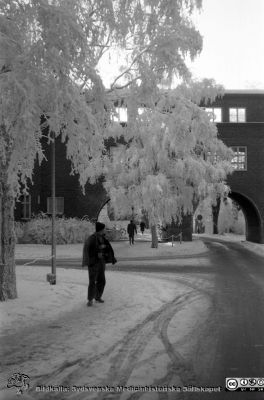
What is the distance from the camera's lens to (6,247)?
10305mm

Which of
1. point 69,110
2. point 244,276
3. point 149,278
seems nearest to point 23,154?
point 69,110

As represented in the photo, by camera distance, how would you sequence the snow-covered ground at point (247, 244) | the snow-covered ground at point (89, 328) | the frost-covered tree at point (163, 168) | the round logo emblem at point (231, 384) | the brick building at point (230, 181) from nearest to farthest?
1. the round logo emblem at point (231, 384)
2. the snow-covered ground at point (89, 328)
3. the frost-covered tree at point (163, 168)
4. the snow-covered ground at point (247, 244)
5. the brick building at point (230, 181)

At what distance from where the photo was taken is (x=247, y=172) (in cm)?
3506

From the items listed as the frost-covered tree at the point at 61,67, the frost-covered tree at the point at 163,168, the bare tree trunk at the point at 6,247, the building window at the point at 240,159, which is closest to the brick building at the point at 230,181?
A: the building window at the point at 240,159

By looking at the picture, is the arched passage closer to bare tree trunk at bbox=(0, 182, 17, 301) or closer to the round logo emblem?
bare tree trunk at bbox=(0, 182, 17, 301)

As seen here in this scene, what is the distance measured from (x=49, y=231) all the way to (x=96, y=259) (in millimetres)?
22873

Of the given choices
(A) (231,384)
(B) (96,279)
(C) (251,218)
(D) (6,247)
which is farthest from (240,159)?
(A) (231,384)

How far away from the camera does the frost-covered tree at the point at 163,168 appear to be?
24750mm

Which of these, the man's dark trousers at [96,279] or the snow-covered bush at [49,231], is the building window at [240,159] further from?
the man's dark trousers at [96,279]

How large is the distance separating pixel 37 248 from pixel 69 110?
21502 millimetres

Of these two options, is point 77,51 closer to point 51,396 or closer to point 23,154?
point 23,154

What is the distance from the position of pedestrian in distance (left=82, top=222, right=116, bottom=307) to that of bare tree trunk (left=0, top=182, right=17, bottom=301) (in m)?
1.67

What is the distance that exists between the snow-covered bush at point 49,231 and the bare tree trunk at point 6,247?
841 inches

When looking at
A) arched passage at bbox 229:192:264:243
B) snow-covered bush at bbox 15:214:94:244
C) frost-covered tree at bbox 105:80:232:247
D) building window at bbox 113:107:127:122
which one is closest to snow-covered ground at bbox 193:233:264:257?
arched passage at bbox 229:192:264:243
